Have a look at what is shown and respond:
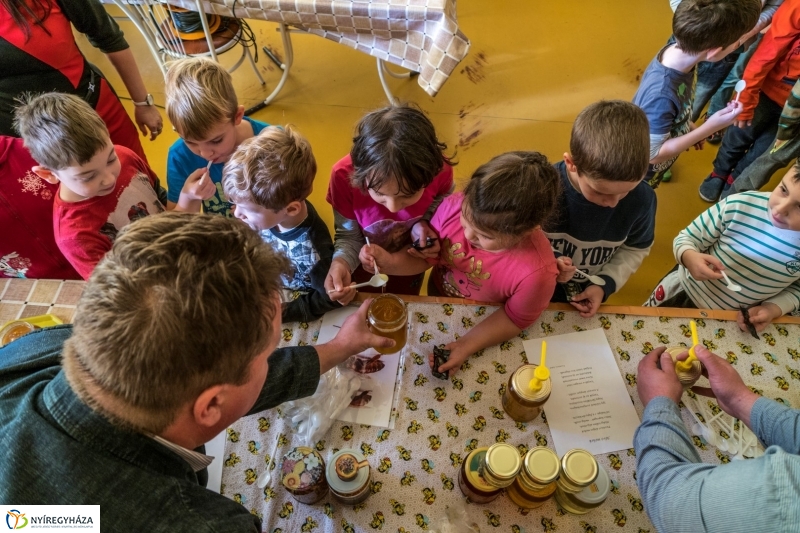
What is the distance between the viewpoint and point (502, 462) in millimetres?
990

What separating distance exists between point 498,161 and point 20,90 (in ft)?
5.58

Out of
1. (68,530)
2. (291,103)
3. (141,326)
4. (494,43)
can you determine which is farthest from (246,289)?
(494,43)

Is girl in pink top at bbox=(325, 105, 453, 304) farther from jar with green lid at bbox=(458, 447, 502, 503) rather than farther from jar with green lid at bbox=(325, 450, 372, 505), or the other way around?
jar with green lid at bbox=(458, 447, 502, 503)

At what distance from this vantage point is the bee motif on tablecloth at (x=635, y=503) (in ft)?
3.55

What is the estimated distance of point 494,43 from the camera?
3770mm

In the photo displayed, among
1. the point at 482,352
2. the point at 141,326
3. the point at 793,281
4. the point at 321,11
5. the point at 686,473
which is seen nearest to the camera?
the point at 141,326

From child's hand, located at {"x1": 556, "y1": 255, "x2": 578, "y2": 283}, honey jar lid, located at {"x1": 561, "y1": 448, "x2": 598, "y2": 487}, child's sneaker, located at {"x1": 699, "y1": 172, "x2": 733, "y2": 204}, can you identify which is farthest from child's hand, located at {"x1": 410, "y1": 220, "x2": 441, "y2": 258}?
child's sneaker, located at {"x1": 699, "y1": 172, "x2": 733, "y2": 204}

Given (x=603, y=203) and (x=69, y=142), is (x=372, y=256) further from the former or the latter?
(x=69, y=142)

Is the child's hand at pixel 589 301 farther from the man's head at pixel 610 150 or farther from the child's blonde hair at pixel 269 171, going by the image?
the child's blonde hair at pixel 269 171

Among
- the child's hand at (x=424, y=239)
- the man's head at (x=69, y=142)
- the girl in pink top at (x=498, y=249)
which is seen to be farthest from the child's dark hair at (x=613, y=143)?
the man's head at (x=69, y=142)

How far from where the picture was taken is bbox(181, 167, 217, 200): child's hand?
149 cm

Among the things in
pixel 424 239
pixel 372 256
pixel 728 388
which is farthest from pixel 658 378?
pixel 372 256

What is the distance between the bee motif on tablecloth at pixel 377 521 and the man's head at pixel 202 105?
125 centimetres

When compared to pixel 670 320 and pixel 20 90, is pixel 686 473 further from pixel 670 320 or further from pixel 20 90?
pixel 20 90
